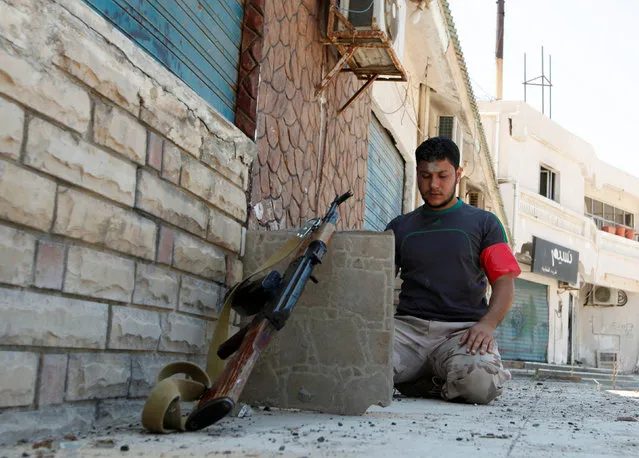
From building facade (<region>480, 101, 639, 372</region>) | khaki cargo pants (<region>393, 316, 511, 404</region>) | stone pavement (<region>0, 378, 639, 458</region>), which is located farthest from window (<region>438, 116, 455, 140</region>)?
stone pavement (<region>0, 378, 639, 458</region>)

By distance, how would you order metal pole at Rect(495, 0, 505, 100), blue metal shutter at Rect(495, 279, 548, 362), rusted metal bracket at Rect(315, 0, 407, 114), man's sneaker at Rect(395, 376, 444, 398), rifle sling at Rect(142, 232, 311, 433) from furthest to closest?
metal pole at Rect(495, 0, 505, 100)
blue metal shutter at Rect(495, 279, 548, 362)
rusted metal bracket at Rect(315, 0, 407, 114)
man's sneaker at Rect(395, 376, 444, 398)
rifle sling at Rect(142, 232, 311, 433)

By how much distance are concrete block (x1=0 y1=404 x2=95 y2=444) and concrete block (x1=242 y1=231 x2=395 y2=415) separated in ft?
3.32

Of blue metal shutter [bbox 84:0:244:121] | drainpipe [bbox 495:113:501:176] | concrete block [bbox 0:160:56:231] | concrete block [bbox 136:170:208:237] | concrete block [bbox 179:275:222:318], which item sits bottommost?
concrete block [bbox 179:275:222:318]

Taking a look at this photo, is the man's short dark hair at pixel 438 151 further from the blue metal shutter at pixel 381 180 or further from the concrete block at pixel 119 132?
the blue metal shutter at pixel 381 180

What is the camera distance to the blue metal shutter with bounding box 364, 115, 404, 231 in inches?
328

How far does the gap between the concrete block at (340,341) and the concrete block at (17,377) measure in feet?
4.24

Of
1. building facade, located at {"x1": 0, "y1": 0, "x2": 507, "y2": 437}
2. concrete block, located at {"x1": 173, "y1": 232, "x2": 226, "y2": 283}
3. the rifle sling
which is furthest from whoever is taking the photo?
concrete block, located at {"x1": 173, "y1": 232, "x2": 226, "y2": 283}

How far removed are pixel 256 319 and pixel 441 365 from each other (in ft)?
6.82

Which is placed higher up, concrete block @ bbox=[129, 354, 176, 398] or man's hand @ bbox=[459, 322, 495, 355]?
man's hand @ bbox=[459, 322, 495, 355]

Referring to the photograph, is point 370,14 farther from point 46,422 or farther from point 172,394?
point 46,422

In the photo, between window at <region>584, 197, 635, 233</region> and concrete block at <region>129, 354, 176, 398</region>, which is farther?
window at <region>584, 197, 635, 233</region>

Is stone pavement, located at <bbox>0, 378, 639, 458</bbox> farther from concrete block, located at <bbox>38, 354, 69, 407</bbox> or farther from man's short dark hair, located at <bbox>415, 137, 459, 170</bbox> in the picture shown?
man's short dark hair, located at <bbox>415, 137, 459, 170</bbox>

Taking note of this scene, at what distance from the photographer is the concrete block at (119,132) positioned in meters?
2.55

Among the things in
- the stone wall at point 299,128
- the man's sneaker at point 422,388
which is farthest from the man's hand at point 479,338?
the stone wall at point 299,128
